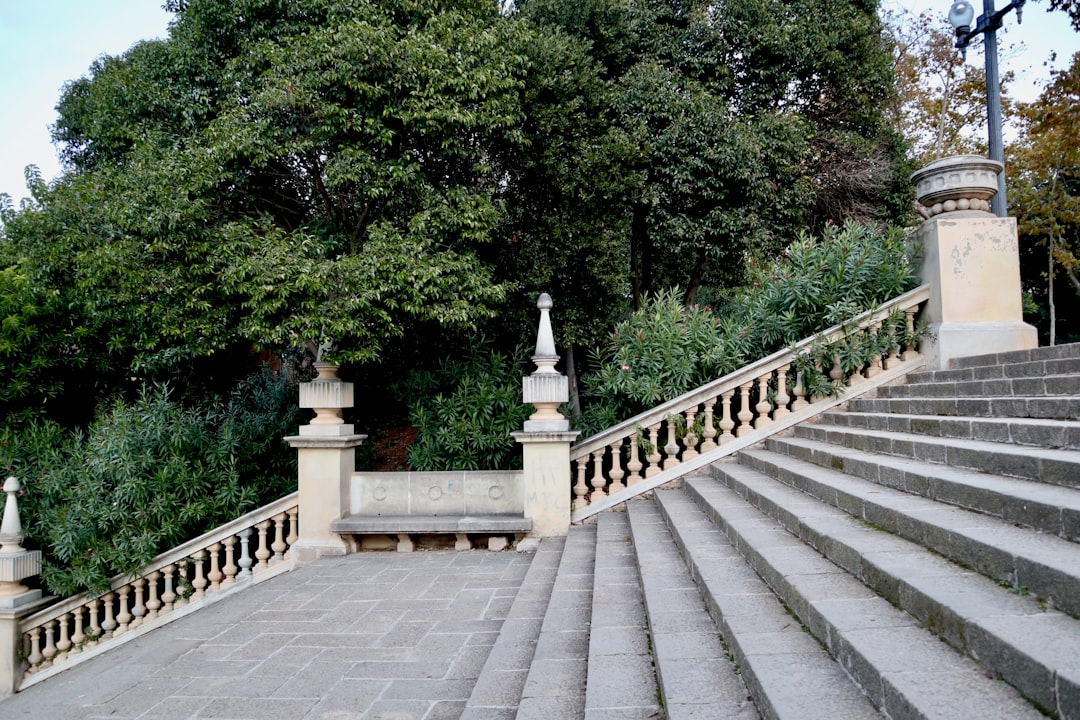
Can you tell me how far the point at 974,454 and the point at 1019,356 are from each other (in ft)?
7.39

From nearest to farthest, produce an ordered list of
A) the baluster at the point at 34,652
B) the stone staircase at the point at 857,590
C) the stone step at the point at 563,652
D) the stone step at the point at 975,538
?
the stone staircase at the point at 857,590 → the stone step at the point at 975,538 → the stone step at the point at 563,652 → the baluster at the point at 34,652

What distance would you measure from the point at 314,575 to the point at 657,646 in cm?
414

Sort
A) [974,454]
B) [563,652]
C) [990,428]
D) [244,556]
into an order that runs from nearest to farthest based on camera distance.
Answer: [563,652] < [974,454] < [990,428] < [244,556]

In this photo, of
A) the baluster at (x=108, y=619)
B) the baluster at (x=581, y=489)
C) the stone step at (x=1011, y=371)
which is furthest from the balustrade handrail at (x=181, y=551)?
the stone step at (x=1011, y=371)

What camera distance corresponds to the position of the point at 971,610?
2.04m

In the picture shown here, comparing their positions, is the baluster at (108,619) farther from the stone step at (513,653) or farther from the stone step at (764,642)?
the stone step at (764,642)

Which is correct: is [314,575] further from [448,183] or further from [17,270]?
[17,270]

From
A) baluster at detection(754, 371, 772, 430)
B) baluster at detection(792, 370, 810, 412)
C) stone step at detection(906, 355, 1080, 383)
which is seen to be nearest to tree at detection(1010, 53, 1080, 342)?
stone step at detection(906, 355, 1080, 383)

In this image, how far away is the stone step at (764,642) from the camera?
6.64ft

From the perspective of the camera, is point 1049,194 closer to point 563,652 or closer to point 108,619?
point 563,652

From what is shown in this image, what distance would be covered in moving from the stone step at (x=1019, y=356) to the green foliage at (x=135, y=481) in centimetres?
812

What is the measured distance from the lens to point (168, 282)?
6617 millimetres

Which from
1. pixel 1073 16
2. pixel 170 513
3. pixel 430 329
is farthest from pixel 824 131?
pixel 170 513

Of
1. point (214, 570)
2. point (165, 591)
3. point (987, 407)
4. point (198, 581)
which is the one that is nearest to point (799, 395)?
point (987, 407)
